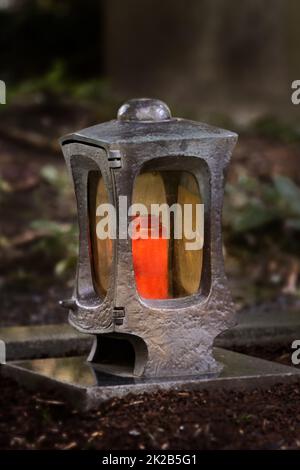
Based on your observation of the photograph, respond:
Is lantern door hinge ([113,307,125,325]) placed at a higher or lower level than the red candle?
lower

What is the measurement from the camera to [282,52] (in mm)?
10430

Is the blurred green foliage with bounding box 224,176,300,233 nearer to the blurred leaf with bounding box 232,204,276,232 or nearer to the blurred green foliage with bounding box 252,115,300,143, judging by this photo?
the blurred leaf with bounding box 232,204,276,232

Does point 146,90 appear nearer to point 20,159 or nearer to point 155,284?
point 20,159

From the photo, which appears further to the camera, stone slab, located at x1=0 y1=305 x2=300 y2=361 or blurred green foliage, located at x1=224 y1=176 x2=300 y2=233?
blurred green foliage, located at x1=224 y1=176 x2=300 y2=233

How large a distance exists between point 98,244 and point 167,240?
10.5 inches

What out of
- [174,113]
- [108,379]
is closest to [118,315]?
[108,379]

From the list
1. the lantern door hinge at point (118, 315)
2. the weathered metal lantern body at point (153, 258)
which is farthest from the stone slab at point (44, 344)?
the lantern door hinge at point (118, 315)

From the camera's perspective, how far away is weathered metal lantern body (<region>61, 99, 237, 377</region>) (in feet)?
14.5

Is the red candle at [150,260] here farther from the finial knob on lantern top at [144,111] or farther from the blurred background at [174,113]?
the blurred background at [174,113]

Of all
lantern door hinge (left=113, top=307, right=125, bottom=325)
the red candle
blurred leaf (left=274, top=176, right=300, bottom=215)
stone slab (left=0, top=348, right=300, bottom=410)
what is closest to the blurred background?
blurred leaf (left=274, top=176, right=300, bottom=215)

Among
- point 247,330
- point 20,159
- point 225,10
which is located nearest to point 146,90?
point 225,10

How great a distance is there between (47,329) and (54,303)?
59.3 inches

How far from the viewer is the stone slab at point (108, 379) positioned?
4.28 m

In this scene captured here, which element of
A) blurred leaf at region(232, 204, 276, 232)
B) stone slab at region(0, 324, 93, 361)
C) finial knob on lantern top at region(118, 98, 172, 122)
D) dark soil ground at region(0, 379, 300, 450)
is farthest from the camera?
blurred leaf at region(232, 204, 276, 232)
